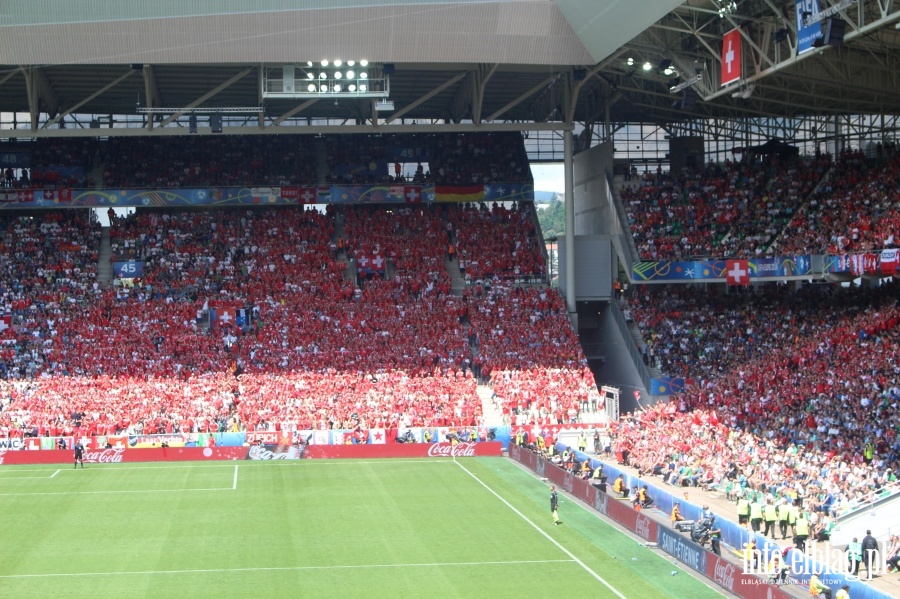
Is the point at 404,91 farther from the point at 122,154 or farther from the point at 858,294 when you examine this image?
the point at 858,294

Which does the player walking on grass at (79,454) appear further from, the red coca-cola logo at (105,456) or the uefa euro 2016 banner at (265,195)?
the uefa euro 2016 banner at (265,195)

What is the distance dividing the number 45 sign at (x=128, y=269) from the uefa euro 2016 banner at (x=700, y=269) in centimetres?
2432

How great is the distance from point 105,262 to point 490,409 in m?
22.1

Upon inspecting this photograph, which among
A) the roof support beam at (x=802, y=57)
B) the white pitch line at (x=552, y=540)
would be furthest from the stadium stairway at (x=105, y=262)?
the roof support beam at (x=802, y=57)

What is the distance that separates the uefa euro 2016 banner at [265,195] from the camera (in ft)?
188

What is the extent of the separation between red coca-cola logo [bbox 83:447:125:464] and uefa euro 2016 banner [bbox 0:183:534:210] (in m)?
18.4

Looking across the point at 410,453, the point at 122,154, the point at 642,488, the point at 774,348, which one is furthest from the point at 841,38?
the point at 122,154

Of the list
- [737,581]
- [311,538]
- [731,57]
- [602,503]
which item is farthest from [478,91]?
[737,581]

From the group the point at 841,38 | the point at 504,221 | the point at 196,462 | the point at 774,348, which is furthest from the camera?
the point at 504,221

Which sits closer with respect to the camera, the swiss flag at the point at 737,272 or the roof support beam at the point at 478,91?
the roof support beam at the point at 478,91

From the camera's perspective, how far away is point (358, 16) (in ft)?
144

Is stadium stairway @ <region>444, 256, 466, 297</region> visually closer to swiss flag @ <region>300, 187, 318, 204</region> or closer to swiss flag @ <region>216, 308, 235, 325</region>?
swiss flag @ <region>300, 187, 318, 204</region>

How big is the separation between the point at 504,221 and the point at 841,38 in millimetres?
29642

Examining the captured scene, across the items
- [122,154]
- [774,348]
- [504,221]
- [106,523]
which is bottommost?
[106,523]
